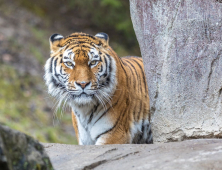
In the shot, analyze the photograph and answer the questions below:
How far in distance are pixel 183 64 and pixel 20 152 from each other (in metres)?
1.98

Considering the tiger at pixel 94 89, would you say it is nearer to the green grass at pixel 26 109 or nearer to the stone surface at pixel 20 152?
the stone surface at pixel 20 152

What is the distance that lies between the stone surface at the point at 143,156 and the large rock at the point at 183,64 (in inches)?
18.3

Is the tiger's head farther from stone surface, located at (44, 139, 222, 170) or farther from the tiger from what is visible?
stone surface, located at (44, 139, 222, 170)

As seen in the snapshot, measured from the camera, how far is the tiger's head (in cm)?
394

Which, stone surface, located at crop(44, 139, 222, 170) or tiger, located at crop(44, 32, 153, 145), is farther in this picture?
tiger, located at crop(44, 32, 153, 145)

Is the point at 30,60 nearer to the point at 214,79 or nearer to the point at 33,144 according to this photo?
the point at 214,79

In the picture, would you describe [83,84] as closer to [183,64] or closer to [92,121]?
[92,121]

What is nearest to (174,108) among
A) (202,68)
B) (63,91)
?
(202,68)

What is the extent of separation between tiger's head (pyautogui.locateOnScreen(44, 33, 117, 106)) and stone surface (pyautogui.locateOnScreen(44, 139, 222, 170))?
0.81m

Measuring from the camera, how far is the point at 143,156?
276 centimetres

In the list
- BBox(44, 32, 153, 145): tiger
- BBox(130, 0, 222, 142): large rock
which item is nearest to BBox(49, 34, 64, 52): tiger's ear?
BBox(44, 32, 153, 145): tiger

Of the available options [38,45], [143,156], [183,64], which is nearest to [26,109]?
A: [38,45]

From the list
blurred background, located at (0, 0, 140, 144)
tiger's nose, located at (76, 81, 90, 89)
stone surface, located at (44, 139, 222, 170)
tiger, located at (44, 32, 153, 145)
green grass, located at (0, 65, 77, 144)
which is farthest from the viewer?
blurred background, located at (0, 0, 140, 144)

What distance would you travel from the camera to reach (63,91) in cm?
418
